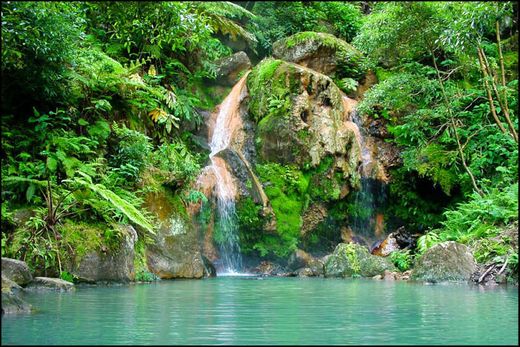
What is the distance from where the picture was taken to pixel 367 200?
1587 centimetres

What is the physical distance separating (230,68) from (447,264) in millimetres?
10199

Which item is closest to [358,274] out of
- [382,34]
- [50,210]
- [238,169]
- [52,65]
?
[238,169]

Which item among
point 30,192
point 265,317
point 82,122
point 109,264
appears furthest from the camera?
point 82,122

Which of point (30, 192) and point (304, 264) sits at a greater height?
point (30, 192)

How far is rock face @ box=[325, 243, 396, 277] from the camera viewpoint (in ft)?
40.7

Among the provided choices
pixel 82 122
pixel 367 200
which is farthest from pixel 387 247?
pixel 82 122

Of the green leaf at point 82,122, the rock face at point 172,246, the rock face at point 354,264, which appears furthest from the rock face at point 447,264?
the green leaf at point 82,122

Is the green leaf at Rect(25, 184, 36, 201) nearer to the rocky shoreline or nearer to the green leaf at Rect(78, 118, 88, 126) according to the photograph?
the rocky shoreline

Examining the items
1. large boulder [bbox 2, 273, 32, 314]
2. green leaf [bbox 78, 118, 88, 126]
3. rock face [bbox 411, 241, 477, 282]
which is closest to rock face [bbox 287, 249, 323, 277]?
rock face [bbox 411, 241, 477, 282]

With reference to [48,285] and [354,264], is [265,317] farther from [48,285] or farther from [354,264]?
[354,264]

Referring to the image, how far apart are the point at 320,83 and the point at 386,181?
129 inches

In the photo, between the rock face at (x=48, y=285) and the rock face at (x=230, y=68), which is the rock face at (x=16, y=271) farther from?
the rock face at (x=230, y=68)

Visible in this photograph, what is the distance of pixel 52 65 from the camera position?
998 centimetres

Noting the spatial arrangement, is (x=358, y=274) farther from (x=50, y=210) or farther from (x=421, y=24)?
(x=50, y=210)
